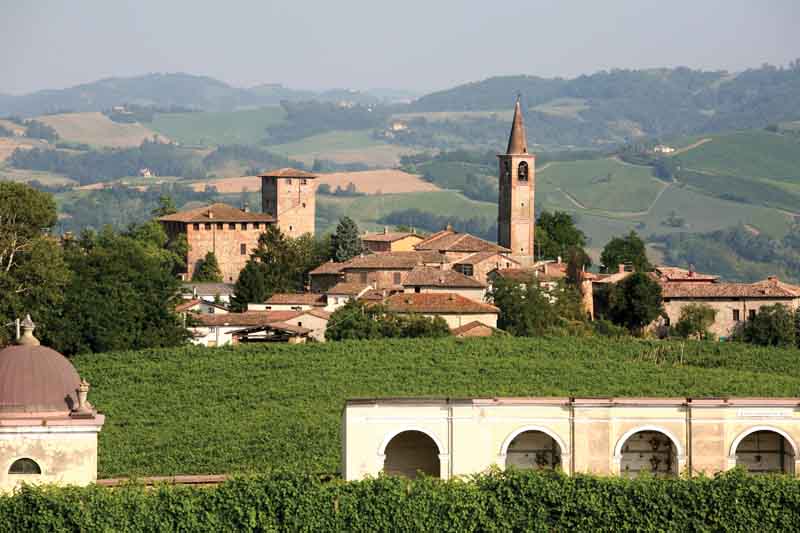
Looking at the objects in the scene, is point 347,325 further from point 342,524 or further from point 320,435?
point 342,524

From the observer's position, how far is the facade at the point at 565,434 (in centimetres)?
4194

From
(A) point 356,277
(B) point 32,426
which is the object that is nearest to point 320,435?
(B) point 32,426

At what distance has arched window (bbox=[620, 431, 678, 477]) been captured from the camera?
4341cm

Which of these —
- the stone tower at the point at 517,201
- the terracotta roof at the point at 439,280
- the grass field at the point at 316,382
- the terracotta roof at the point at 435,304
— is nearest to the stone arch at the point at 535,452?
the grass field at the point at 316,382

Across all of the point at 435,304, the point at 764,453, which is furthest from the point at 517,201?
the point at 764,453

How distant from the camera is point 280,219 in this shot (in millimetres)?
109250

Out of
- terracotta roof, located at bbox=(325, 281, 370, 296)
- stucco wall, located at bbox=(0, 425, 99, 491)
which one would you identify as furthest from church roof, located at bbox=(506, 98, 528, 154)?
stucco wall, located at bbox=(0, 425, 99, 491)

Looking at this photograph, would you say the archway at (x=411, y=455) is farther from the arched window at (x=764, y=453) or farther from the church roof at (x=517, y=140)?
the church roof at (x=517, y=140)

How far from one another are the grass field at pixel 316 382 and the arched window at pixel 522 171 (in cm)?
2643

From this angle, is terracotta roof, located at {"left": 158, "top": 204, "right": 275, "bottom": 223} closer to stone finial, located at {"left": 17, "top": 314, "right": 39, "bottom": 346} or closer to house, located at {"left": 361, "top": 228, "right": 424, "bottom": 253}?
house, located at {"left": 361, "top": 228, "right": 424, "bottom": 253}

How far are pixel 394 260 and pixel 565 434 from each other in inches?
1732

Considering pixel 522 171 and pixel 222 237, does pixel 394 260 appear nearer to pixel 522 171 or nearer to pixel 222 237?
pixel 522 171

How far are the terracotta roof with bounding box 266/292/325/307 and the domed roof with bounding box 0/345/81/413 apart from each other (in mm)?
42444

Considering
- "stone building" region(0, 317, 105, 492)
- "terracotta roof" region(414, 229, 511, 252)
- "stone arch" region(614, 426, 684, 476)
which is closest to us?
"stone building" region(0, 317, 105, 492)
